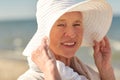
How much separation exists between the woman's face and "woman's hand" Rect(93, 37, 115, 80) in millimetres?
289

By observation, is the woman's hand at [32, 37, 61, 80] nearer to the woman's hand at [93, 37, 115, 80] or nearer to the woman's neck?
the woman's neck

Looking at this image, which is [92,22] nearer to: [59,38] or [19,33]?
[59,38]

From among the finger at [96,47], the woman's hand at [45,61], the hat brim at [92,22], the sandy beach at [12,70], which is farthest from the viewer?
the sandy beach at [12,70]

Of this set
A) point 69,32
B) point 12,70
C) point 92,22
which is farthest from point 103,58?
point 12,70

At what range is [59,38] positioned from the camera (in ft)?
8.11

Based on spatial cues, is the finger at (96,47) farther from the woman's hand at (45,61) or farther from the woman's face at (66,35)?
the woman's hand at (45,61)

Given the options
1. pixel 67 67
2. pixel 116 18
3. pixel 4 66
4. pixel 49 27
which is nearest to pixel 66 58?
pixel 67 67

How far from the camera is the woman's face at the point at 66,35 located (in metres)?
2.46

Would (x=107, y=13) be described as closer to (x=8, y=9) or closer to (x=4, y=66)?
(x=4, y=66)

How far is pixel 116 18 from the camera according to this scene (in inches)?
1156

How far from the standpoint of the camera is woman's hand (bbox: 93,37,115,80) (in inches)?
109

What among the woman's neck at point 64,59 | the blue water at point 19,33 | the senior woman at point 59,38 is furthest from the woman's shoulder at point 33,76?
the blue water at point 19,33

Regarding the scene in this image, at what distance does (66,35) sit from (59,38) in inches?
1.6

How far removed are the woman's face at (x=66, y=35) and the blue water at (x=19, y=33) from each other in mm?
16267
